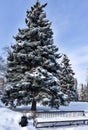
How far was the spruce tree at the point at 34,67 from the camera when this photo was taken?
2564 centimetres

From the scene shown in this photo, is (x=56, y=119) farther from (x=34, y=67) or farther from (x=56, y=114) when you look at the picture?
(x=34, y=67)

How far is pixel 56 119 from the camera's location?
872 inches

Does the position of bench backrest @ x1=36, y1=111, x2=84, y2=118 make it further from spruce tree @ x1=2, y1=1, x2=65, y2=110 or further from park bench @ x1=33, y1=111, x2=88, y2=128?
spruce tree @ x1=2, y1=1, x2=65, y2=110

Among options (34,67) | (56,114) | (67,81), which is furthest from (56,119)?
(67,81)

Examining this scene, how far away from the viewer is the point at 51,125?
67.8 ft

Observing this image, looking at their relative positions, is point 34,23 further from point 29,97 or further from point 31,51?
point 29,97

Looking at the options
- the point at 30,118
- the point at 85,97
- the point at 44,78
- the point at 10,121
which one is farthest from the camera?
the point at 85,97

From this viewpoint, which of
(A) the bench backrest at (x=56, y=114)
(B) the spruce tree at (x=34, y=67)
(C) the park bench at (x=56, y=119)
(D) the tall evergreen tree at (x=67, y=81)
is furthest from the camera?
(D) the tall evergreen tree at (x=67, y=81)

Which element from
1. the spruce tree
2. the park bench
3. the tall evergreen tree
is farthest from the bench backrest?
the tall evergreen tree

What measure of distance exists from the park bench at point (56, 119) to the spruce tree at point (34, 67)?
1405 mm

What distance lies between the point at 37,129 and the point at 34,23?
1335 cm

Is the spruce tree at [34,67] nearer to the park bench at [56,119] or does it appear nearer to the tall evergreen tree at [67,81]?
the park bench at [56,119]

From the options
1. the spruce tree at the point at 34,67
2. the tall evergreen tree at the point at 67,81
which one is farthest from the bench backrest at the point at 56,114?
the tall evergreen tree at the point at 67,81

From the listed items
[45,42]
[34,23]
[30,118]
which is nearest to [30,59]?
[45,42]
